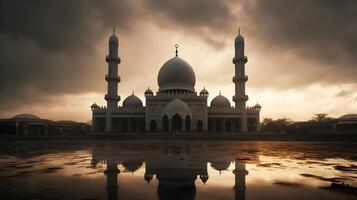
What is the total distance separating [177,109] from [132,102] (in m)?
18.9

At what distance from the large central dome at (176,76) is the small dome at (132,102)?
883 centimetres

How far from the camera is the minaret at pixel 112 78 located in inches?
1975

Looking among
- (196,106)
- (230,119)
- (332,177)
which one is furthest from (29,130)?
(332,177)

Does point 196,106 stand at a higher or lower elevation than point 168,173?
higher

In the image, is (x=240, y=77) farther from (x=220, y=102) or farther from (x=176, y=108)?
(x=176, y=108)

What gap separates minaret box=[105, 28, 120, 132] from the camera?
165 feet

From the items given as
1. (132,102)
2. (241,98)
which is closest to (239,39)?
(241,98)

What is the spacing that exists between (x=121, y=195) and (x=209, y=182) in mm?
2177

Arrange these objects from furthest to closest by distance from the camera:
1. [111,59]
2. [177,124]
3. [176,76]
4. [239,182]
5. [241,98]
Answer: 1. [176,76]
2. [111,59]
3. [241,98]
4. [177,124]
5. [239,182]

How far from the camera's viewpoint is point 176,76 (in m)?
51.9

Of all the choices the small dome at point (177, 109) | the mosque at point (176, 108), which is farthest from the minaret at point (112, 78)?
the small dome at point (177, 109)

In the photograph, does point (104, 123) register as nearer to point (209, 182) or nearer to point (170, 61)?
point (170, 61)

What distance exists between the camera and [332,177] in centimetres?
682

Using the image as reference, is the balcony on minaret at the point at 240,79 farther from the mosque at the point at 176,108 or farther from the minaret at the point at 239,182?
the minaret at the point at 239,182
